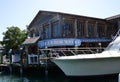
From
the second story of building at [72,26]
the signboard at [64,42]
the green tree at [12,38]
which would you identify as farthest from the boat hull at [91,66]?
the green tree at [12,38]

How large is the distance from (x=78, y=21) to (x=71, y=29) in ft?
3.94

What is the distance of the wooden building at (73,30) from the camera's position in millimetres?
22155

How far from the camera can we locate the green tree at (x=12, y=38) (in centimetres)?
3634

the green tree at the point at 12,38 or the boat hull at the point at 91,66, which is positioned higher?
the green tree at the point at 12,38

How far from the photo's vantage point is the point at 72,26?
76.8 ft

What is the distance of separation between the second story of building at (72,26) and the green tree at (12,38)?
10.00 meters

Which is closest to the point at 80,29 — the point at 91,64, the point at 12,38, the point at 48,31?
the point at 48,31

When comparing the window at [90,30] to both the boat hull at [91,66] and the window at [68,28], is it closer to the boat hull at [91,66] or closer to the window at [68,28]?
the window at [68,28]

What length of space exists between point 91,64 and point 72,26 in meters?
8.95

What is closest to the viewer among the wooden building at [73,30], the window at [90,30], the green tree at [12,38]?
the wooden building at [73,30]

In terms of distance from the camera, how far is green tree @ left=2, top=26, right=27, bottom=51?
3634cm

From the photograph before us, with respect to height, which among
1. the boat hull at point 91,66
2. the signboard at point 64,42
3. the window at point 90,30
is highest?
the window at point 90,30

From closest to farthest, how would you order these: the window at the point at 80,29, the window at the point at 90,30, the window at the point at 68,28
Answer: the window at the point at 68,28
the window at the point at 80,29
the window at the point at 90,30

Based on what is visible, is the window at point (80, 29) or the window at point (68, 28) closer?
the window at point (68, 28)
